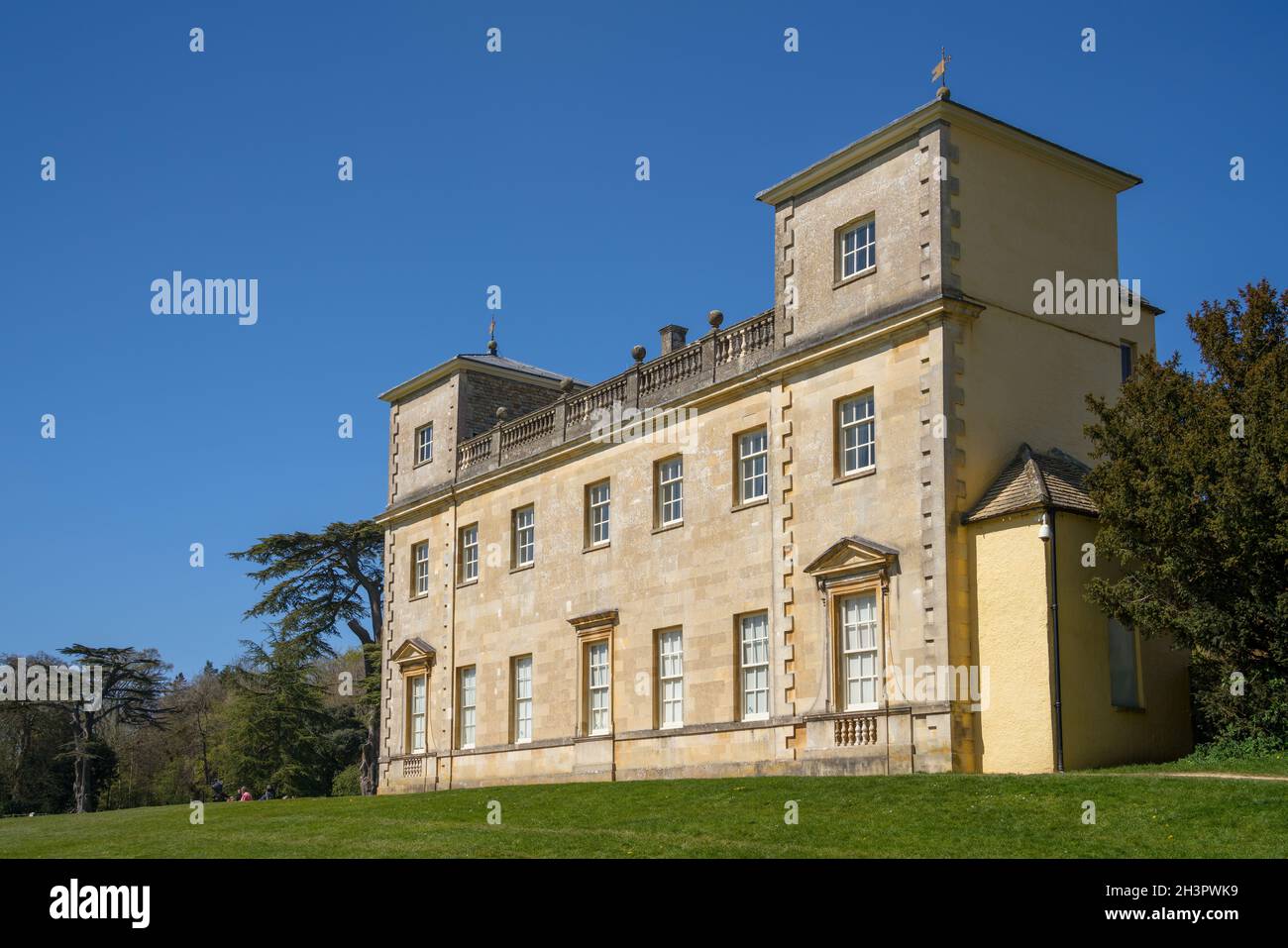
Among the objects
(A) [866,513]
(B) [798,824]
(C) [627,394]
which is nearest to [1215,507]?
(A) [866,513]

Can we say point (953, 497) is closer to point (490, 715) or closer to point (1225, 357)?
point (1225, 357)

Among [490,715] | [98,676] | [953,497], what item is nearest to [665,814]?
[953,497]

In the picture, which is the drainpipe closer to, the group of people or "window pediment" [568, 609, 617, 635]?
"window pediment" [568, 609, 617, 635]

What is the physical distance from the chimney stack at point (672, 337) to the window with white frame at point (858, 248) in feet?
20.9

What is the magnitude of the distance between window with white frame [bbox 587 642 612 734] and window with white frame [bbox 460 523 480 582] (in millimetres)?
6019

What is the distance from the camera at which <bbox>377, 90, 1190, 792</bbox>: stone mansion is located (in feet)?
80.3

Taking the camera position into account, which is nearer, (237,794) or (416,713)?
(416,713)

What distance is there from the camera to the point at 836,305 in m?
27.8

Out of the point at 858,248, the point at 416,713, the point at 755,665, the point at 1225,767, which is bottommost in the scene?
the point at 1225,767

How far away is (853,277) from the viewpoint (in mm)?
27422

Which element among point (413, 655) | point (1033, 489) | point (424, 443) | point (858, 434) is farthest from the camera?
point (424, 443)

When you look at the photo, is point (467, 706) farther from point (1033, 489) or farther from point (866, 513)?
point (1033, 489)

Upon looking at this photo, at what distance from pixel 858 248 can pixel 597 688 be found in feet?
37.8
